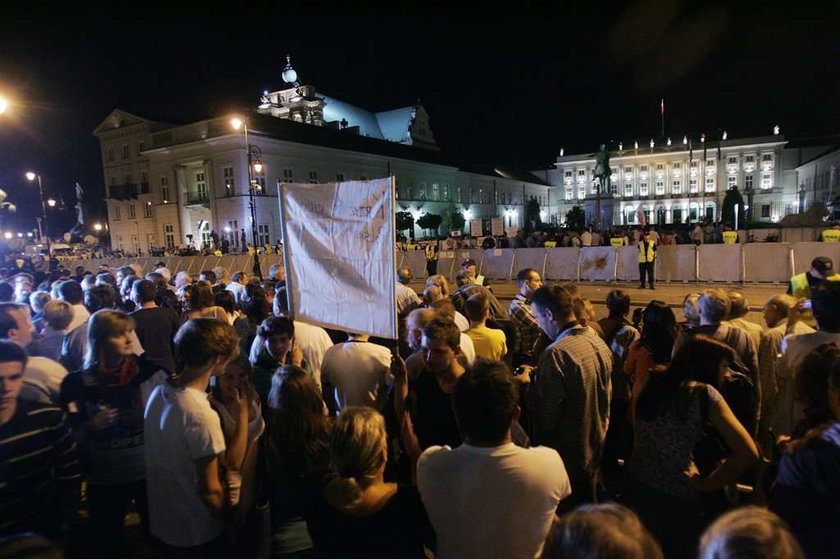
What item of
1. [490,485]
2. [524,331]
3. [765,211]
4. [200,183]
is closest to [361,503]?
[490,485]

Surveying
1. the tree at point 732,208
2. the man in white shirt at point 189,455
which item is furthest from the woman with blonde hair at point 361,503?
the tree at point 732,208

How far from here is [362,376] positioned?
12.2 feet

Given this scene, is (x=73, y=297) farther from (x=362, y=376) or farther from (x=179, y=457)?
(x=179, y=457)

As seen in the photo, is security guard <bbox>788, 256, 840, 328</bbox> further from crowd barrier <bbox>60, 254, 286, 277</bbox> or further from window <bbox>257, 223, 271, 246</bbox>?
window <bbox>257, 223, 271, 246</bbox>

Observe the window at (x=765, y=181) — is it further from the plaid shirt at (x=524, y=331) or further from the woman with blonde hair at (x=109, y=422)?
the woman with blonde hair at (x=109, y=422)

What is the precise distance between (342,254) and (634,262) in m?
16.2

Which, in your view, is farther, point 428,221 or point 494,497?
point 428,221

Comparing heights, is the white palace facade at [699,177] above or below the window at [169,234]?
above

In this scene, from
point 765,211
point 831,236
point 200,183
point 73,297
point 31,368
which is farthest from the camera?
point 765,211

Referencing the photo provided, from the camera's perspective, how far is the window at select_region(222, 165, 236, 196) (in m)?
42.8

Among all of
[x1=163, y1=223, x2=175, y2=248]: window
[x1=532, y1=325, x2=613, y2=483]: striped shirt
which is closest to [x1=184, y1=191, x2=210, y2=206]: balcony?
[x1=163, y1=223, x2=175, y2=248]: window

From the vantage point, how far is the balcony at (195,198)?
44.9m

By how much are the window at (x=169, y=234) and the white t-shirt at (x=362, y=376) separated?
49.6 metres

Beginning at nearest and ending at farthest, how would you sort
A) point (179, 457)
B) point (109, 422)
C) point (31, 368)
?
point (179, 457) → point (109, 422) → point (31, 368)
